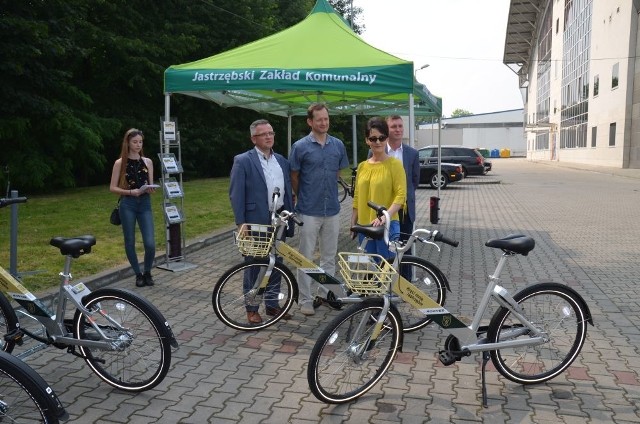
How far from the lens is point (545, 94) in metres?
64.5

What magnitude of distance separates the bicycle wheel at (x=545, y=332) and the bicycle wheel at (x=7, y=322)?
318 centimetres

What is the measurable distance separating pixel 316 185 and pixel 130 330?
7.41 ft

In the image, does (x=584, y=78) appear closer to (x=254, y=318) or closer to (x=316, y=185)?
(x=316, y=185)

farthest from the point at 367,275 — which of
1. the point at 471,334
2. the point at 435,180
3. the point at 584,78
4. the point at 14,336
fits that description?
the point at 584,78

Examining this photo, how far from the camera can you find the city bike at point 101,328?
3770 mm

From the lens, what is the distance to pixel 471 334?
12.7 feet

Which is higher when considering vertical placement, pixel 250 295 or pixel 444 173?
pixel 444 173

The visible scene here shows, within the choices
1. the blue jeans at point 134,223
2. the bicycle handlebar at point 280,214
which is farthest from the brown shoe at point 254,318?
the blue jeans at point 134,223

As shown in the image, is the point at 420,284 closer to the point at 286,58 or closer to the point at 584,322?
the point at 584,322

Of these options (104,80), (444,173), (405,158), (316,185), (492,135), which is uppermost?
(104,80)

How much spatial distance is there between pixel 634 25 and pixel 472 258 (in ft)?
101

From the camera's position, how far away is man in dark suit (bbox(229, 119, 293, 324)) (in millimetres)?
5254

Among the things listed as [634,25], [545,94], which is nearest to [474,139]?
[545,94]

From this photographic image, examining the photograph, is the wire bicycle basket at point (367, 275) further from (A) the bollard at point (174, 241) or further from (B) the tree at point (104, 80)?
(B) the tree at point (104, 80)
